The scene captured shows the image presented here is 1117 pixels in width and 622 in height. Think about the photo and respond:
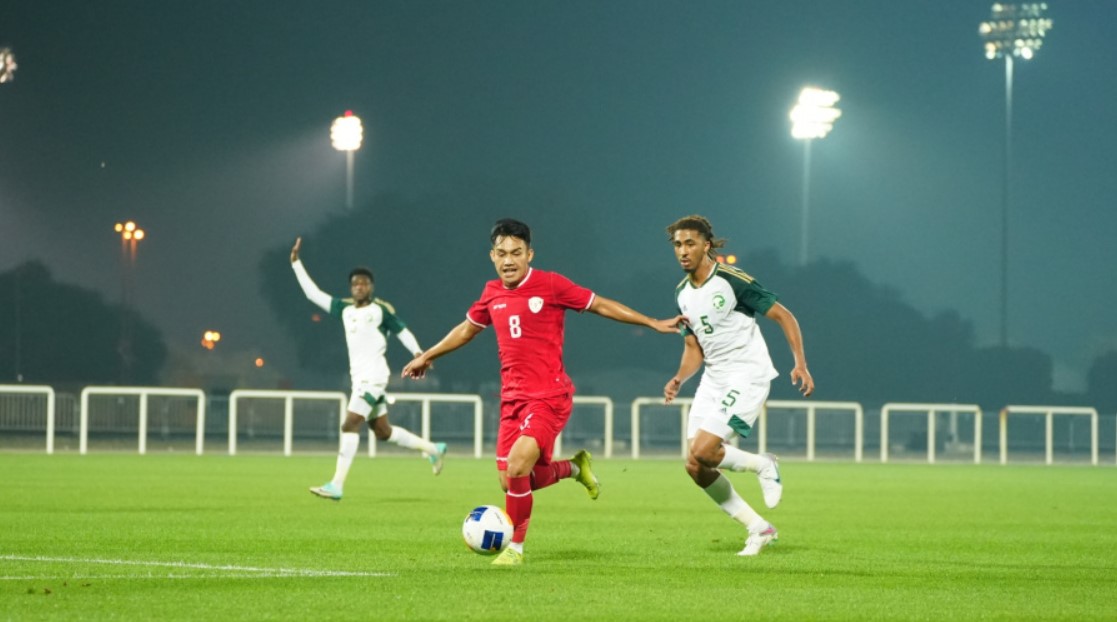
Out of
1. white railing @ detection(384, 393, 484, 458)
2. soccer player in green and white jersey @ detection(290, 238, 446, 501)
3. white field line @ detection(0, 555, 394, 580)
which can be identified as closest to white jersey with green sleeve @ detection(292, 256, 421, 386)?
soccer player in green and white jersey @ detection(290, 238, 446, 501)

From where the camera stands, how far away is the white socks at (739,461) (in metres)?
11.9

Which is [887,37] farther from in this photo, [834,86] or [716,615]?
[716,615]

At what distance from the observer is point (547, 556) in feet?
35.3

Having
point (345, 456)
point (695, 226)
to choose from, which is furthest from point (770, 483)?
point (345, 456)

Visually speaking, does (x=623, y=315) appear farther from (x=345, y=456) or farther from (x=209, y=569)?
(x=345, y=456)

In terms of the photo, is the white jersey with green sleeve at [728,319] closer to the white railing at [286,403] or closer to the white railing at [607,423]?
the white railing at [286,403]

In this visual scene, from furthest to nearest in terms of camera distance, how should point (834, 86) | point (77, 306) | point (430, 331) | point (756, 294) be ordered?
point (834, 86) → point (77, 306) → point (430, 331) → point (756, 294)

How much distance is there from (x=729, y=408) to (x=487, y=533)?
2514 mm

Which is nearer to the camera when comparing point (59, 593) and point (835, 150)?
point (59, 593)

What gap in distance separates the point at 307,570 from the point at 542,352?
227 centimetres

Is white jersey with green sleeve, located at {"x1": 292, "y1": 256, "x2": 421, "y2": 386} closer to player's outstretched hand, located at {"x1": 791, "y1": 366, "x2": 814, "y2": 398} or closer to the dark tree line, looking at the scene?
player's outstretched hand, located at {"x1": 791, "y1": 366, "x2": 814, "y2": 398}

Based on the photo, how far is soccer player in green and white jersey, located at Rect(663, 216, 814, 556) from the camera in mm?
11305

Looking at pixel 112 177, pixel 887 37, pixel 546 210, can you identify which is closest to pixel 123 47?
pixel 112 177

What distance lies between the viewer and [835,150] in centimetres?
9256
